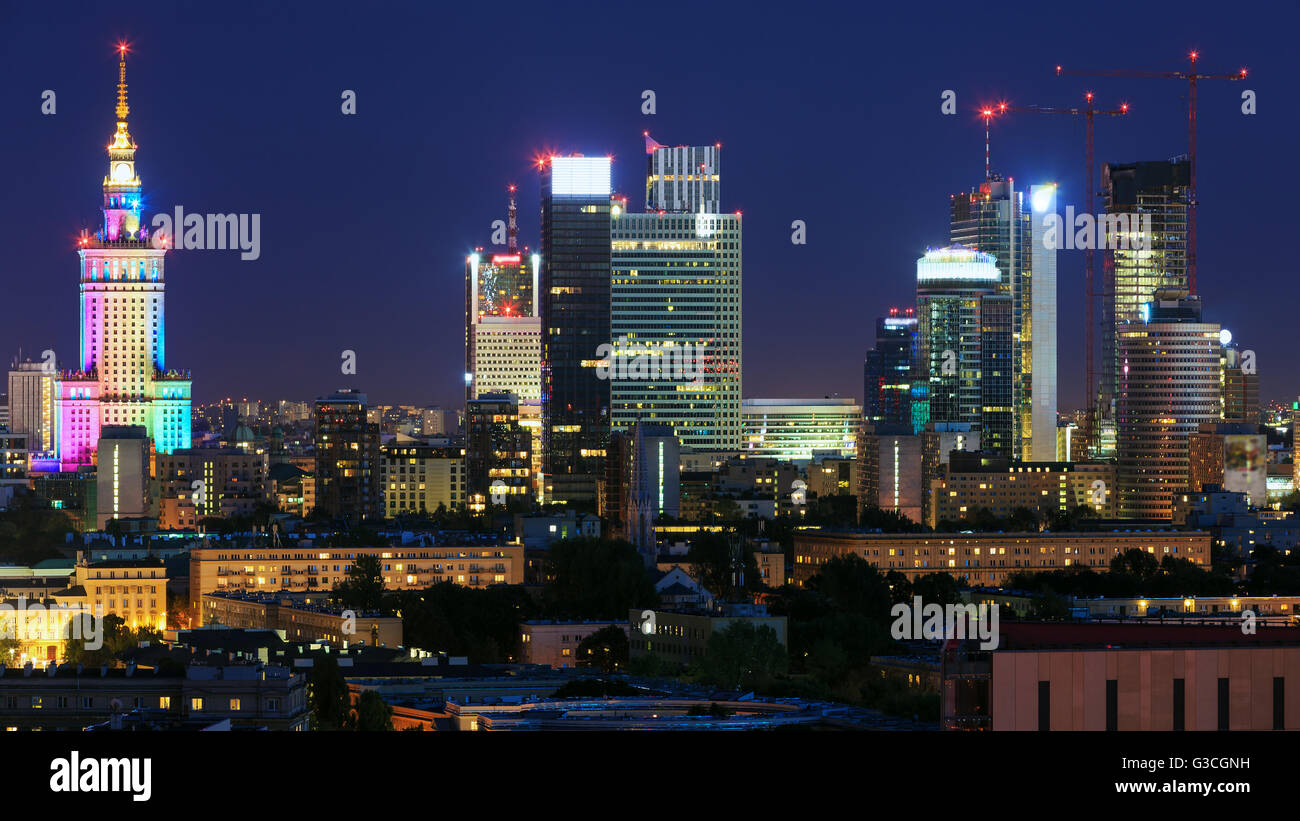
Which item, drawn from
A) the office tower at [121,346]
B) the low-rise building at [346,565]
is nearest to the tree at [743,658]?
the low-rise building at [346,565]

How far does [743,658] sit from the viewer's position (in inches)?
2502

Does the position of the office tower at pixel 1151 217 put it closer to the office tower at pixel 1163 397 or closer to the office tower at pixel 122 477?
the office tower at pixel 1163 397

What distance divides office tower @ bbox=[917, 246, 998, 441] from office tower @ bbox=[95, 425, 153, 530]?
70.2 m

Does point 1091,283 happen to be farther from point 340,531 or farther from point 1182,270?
point 340,531

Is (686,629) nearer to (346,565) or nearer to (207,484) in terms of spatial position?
(346,565)

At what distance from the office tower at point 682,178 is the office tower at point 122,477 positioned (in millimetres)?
47284

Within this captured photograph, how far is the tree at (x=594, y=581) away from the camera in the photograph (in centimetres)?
8219

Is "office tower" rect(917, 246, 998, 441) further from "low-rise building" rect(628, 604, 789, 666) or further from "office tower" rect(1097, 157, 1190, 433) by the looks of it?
"low-rise building" rect(628, 604, 789, 666)

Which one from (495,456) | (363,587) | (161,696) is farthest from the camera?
(495,456)

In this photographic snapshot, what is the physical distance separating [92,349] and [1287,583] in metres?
85.9

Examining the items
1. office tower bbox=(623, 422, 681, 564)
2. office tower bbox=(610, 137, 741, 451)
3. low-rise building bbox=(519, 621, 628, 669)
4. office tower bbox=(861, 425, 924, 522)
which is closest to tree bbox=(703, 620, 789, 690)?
low-rise building bbox=(519, 621, 628, 669)

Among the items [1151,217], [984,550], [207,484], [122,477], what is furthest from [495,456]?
[1151,217]

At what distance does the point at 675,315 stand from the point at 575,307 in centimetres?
729
